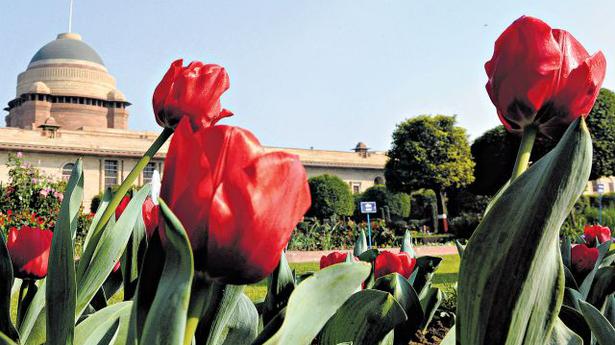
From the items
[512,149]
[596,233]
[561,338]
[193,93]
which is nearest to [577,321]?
[561,338]

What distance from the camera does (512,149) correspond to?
1788 centimetres

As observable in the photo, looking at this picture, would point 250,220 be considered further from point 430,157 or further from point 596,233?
point 430,157

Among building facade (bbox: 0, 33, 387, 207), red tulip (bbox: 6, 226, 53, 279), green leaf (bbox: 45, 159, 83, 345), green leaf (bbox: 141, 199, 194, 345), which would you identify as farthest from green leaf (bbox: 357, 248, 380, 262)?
building facade (bbox: 0, 33, 387, 207)

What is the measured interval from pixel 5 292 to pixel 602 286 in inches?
42.9

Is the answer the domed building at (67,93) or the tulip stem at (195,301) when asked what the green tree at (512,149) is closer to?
the tulip stem at (195,301)

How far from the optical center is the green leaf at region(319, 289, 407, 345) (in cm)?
74

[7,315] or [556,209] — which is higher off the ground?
[556,209]

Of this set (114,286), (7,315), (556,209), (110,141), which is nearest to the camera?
(556,209)

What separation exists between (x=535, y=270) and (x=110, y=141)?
2928 centimetres

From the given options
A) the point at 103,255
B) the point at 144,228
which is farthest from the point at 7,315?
the point at 144,228

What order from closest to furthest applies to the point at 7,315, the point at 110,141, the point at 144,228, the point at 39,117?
the point at 7,315 → the point at 144,228 → the point at 110,141 → the point at 39,117

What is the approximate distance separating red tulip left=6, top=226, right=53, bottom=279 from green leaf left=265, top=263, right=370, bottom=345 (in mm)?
650

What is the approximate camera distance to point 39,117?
123ft

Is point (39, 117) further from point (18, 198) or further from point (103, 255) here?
point (103, 255)
